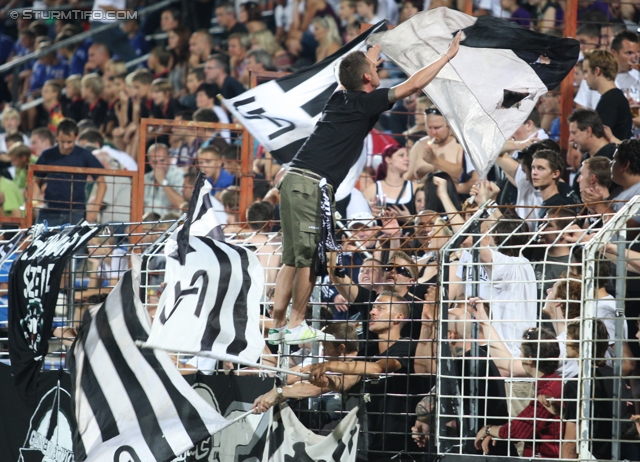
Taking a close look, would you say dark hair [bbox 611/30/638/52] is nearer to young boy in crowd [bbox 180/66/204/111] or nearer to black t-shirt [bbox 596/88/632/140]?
black t-shirt [bbox 596/88/632/140]

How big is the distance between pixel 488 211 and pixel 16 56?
43.1 feet

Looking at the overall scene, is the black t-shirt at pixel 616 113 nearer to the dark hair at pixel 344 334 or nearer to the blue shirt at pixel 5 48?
the dark hair at pixel 344 334

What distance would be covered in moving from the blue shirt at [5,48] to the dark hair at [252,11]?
5010mm

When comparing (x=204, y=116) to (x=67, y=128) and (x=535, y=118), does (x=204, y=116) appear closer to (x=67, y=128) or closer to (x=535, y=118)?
(x=67, y=128)

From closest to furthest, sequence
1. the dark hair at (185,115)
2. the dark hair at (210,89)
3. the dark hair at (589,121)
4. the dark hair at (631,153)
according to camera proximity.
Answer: the dark hair at (631,153) < the dark hair at (589,121) < the dark hair at (185,115) < the dark hair at (210,89)

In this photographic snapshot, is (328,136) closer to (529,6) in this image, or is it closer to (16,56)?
(529,6)

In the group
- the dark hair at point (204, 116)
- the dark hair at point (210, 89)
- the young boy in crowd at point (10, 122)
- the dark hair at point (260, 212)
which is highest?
the dark hair at point (210, 89)

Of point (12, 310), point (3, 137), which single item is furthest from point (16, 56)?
point (12, 310)

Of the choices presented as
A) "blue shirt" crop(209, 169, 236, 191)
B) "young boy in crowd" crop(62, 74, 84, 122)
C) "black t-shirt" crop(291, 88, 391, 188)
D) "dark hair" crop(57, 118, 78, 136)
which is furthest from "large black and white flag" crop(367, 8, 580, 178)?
"young boy in crowd" crop(62, 74, 84, 122)

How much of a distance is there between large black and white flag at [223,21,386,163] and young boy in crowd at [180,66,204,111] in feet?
19.4

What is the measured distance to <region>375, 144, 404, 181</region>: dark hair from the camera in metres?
9.32

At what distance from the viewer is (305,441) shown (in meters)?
5.76

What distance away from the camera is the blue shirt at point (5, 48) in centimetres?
1720

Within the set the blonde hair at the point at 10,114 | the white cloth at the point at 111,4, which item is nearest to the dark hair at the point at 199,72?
the blonde hair at the point at 10,114
